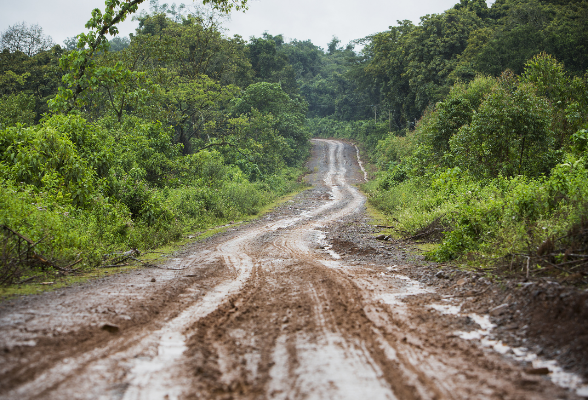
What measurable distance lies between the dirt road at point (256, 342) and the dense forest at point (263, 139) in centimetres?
197

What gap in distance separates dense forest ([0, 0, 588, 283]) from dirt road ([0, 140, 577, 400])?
1966mm

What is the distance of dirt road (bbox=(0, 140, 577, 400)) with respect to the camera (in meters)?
3.06

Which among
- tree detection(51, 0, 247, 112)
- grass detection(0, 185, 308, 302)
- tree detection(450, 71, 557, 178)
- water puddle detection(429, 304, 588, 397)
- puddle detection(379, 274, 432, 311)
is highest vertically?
tree detection(51, 0, 247, 112)

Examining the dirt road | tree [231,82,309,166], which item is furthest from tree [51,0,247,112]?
tree [231,82,309,166]

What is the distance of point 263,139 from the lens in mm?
32844

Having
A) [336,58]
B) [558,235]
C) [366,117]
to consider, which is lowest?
[558,235]

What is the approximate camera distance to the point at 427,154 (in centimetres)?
2075

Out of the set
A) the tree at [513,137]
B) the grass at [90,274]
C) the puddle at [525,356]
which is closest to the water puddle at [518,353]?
the puddle at [525,356]

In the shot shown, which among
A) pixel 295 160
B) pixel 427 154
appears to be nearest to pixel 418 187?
pixel 427 154

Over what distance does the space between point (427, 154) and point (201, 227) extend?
12802 mm

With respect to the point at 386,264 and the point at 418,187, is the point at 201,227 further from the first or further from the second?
the point at 418,187

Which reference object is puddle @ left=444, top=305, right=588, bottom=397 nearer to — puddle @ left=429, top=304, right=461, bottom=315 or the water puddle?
the water puddle

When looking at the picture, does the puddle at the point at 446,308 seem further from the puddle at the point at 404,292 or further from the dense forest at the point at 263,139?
→ the dense forest at the point at 263,139

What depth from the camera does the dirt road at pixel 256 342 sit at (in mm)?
3061
